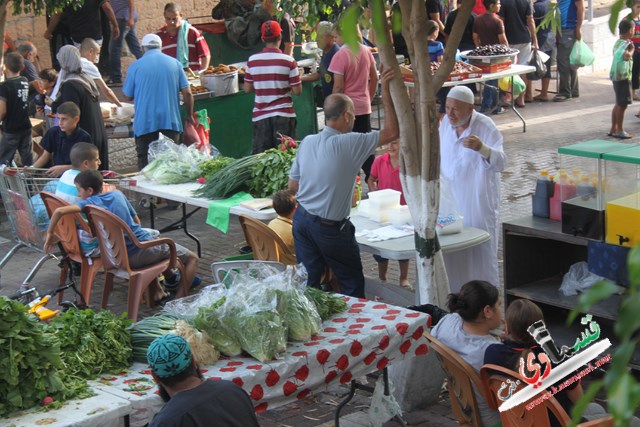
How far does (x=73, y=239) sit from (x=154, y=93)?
3303mm

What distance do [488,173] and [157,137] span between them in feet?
16.1

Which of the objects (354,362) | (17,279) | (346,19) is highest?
(346,19)

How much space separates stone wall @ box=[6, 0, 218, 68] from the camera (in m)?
14.9

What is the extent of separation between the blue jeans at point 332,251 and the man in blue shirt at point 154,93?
450cm

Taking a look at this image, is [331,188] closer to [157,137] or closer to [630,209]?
[630,209]

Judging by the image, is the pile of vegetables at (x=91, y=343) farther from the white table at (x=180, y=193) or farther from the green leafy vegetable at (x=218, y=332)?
the white table at (x=180, y=193)

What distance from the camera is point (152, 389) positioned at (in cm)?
436

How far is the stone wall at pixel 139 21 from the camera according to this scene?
587 inches

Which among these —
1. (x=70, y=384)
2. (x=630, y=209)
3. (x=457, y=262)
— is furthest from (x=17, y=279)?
(x=630, y=209)

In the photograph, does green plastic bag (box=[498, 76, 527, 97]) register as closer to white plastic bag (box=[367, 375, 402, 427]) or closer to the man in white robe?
the man in white robe

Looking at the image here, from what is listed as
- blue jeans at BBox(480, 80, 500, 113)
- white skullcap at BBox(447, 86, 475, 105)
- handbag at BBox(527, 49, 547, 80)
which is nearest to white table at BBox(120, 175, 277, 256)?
white skullcap at BBox(447, 86, 475, 105)

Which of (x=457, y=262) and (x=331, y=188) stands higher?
(x=331, y=188)

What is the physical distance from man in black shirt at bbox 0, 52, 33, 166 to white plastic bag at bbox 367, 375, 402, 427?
6.77 m

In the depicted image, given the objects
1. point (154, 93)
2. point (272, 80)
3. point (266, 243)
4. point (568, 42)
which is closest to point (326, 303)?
point (266, 243)
